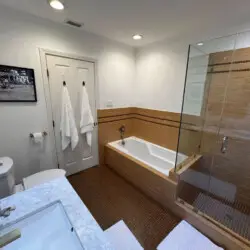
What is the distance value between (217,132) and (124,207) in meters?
1.69

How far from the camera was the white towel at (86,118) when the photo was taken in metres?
2.33

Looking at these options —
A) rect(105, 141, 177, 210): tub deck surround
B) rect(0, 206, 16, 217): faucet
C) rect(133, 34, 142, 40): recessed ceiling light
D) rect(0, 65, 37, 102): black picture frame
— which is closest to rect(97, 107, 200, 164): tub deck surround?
rect(105, 141, 177, 210): tub deck surround

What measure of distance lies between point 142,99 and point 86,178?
6.22ft

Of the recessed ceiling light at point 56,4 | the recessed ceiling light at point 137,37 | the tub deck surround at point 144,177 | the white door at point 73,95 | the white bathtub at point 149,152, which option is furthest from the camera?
the white bathtub at point 149,152

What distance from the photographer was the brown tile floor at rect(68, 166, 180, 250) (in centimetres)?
158

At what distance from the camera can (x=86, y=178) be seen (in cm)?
250

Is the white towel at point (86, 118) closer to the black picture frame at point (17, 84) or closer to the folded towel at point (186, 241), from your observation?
the black picture frame at point (17, 84)

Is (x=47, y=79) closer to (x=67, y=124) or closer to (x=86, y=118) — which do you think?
(x=67, y=124)

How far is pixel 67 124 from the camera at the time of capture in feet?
7.10

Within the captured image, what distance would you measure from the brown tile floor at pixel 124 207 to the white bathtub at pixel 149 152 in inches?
21.3

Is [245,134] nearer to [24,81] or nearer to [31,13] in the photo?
[24,81]

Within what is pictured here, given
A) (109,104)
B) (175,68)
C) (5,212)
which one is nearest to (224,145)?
(175,68)

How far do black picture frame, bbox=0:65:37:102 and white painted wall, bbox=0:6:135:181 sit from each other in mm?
61

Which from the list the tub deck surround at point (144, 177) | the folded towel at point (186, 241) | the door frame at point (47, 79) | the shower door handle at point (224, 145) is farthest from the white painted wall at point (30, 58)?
the shower door handle at point (224, 145)
